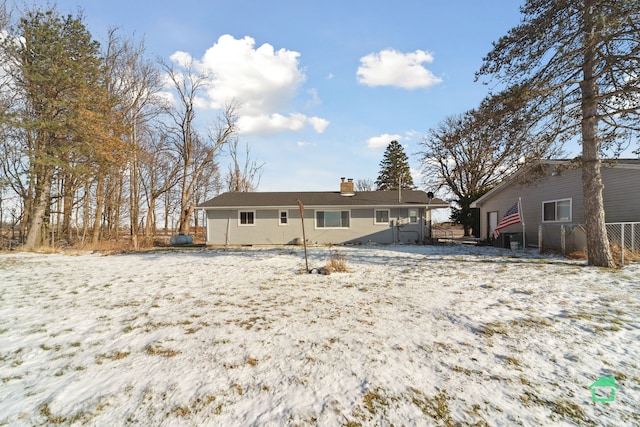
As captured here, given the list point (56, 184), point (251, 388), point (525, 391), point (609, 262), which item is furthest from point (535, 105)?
point (56, 184)

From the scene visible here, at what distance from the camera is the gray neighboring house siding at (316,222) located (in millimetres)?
17156

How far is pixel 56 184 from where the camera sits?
54.2 ft

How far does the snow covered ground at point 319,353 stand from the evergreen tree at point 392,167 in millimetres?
35958

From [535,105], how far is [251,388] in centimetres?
961

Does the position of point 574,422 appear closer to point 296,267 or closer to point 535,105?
point 296,267

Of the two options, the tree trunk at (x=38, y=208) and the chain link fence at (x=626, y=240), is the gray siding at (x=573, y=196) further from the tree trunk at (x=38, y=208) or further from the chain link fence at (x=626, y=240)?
the tree trunk at (x=38, y=208)

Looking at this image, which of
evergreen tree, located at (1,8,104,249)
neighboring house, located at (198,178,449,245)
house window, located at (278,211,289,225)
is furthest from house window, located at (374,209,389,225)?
evergreen tree, located at (1,8,104,249)

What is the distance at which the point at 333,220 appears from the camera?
1756cm

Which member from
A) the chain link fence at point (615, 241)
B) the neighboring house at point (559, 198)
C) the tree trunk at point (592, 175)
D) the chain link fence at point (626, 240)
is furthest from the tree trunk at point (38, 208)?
the chain link fence at point (626, 240)

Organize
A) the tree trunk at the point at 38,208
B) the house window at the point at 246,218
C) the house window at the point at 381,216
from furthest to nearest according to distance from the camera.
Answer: the house window at the point at 246,218
the house window at the point at 381,216
the tree trunk at the point at 38,208

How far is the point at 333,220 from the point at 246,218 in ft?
17.2

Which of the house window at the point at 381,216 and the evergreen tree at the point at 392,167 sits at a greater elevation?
the evergreen tree at the point at 392,167

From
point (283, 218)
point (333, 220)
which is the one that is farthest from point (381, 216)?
point (283, 218)

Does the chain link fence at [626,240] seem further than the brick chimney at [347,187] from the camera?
No
